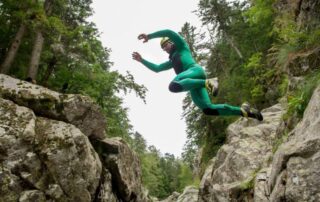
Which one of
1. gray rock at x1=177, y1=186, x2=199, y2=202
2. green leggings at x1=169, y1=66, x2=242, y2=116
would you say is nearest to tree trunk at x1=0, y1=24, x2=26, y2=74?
green leggings at x1=169, y1=66, x2=242, y2=116

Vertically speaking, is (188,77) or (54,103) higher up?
(54,103)

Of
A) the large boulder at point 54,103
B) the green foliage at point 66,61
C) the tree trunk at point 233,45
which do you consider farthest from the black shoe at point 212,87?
the tree trunk at point 233,45

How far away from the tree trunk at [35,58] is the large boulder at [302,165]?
13762 mm

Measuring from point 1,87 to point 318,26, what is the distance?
11.6 metres

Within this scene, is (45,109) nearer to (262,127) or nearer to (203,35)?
(262,127)

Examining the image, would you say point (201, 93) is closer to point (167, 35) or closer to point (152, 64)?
point (167, 35)

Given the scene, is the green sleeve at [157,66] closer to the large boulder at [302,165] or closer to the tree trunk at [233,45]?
Result: the large boulder at [302,165]

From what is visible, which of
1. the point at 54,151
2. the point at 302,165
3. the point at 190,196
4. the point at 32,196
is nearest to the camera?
the point at 302,165

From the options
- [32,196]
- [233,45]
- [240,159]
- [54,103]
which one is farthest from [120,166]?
[233,45]

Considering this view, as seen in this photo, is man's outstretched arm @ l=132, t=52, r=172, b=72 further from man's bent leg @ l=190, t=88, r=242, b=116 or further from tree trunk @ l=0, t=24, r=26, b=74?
tree trunk @ l=0, t=24, r=26, b=74

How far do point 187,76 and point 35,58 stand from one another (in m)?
12.7

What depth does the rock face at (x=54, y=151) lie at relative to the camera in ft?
44.4

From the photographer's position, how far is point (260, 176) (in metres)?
12.4

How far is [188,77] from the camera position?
8.61m
